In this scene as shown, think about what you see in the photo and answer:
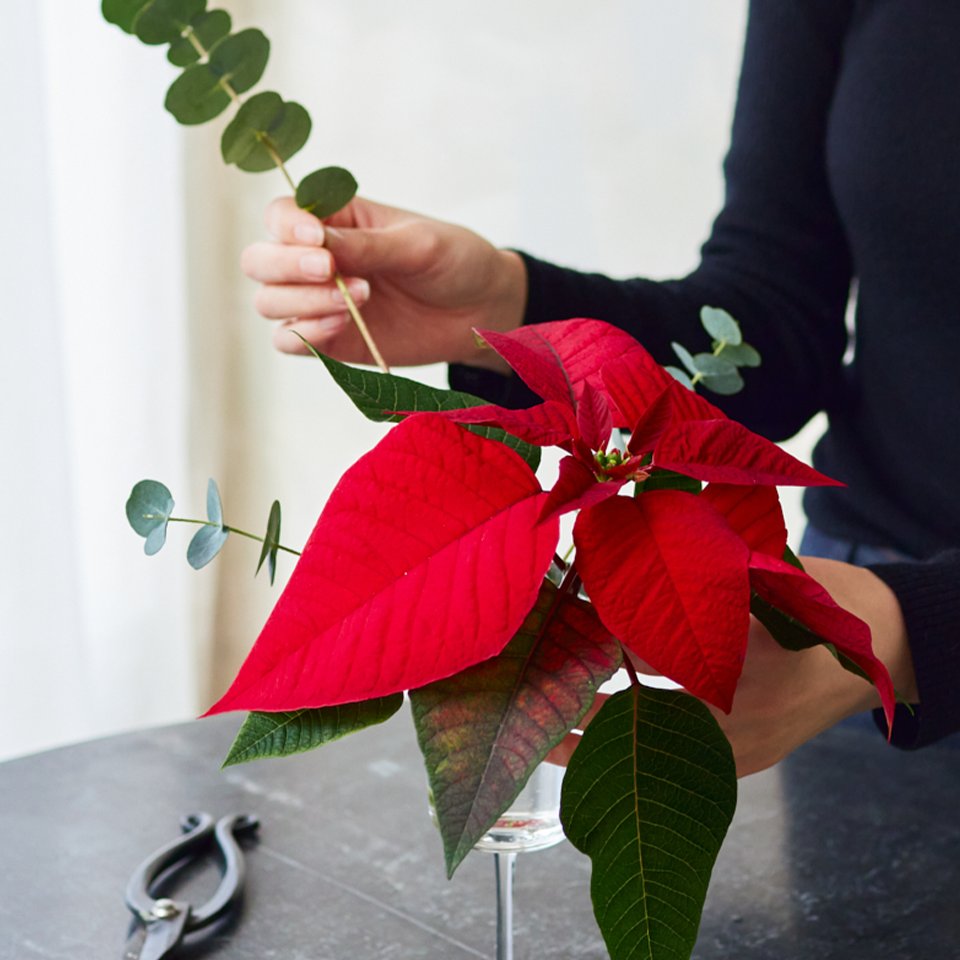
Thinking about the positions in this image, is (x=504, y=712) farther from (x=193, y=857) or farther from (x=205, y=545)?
(x=193, y=857)

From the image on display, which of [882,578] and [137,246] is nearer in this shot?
[882,578]

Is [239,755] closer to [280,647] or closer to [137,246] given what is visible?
[280,647]

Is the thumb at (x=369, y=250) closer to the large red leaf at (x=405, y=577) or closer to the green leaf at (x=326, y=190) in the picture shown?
the green leaf at (x=326, y=190)

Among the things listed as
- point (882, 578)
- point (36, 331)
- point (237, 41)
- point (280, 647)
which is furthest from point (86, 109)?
point (280, 647)

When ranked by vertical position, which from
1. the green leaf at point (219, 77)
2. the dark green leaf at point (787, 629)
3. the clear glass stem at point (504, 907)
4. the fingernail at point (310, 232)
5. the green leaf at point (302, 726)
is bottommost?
the clear glass stem at point (504, 907)

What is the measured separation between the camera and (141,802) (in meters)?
0.70

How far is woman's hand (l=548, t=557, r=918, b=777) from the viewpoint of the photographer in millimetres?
456

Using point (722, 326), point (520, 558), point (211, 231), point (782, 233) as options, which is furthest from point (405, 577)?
point (211, 231)

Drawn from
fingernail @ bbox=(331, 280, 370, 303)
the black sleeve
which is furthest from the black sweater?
fingernail @ bbox=(331, 280, 370, 303)

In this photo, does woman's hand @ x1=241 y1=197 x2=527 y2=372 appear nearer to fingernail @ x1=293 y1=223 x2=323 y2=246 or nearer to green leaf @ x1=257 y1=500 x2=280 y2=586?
fingernail @ x1=293 y1=223 x2=323 y2=246

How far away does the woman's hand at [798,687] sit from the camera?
46 centimetres

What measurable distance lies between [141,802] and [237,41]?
16.0 inches

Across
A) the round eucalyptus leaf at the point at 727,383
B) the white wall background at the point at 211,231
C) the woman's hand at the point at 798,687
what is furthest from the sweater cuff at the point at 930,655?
the white wall background at the point at 211,231

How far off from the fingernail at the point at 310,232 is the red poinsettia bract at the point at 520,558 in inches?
12.5
